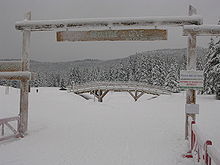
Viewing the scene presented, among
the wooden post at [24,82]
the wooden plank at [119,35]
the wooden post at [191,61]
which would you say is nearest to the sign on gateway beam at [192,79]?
the wooden post at [191,61]

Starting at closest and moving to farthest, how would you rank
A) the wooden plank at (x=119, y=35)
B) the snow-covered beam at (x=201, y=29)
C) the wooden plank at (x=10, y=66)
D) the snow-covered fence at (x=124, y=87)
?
the snow-covered beam at (x=201, y=29) → the wooden plank at (x=119, y=35) → the wooden plank at (x=10, y=66) → the snow-covered fence at (x=124, y=87)

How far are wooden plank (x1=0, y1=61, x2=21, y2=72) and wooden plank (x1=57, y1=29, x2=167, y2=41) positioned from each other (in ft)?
7.50

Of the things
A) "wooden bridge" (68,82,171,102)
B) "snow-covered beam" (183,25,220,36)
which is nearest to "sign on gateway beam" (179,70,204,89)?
"snow-covered beam" (183,25,220,36)

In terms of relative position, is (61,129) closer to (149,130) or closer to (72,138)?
(72,138)

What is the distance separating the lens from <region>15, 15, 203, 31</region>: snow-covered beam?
8.59 metres

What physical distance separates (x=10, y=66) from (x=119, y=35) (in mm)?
4538

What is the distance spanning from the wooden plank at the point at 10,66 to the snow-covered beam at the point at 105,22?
1.41m

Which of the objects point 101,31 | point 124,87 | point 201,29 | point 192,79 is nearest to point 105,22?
point 101,31

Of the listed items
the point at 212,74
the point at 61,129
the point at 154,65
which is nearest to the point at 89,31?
the point at 61,129

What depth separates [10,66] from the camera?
372 inches

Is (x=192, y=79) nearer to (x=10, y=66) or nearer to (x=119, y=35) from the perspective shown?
(x=119, y=35)

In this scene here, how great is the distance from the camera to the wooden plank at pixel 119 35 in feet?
28.7

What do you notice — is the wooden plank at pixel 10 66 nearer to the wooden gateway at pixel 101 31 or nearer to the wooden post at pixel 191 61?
the wooden gateway at pixel 101 31

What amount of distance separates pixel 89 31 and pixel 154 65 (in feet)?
140
